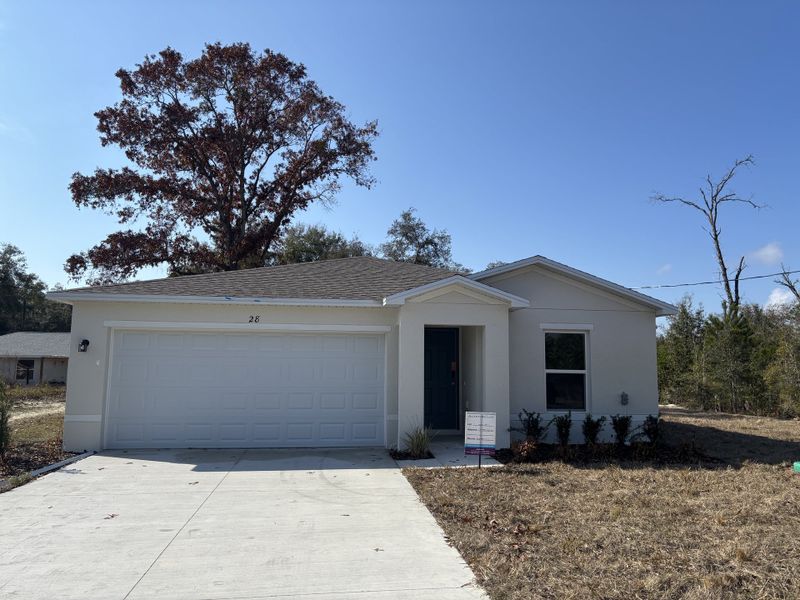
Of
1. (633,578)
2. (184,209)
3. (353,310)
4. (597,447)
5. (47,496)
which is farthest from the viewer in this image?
(184,209)

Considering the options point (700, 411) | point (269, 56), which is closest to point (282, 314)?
point (700, 411)

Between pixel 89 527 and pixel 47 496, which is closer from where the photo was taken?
pixel 89 527

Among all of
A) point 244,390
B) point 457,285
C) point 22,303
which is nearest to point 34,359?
point 22,303

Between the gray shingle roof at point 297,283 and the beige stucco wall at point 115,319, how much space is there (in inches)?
10.4

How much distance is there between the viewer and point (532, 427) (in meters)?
10.4

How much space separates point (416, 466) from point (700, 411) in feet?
49.4

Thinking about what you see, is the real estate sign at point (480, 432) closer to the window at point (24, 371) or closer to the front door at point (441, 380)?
the front door at point (441, 380)

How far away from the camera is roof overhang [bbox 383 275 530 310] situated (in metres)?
10.3

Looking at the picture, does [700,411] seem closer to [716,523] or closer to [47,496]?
[716,523]

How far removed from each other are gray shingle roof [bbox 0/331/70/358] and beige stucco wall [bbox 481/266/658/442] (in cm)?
3257

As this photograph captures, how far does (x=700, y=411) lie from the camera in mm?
19891

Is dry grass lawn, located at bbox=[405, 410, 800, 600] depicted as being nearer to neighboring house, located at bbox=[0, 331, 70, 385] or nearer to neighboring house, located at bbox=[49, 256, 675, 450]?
neighboring house, located at bbox=[49, 256, 675, 450]

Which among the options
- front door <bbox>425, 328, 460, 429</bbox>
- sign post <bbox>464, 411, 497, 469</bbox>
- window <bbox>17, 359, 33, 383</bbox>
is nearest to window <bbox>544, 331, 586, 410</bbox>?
front door <bbox>425, 328, 460, 429</bbox>

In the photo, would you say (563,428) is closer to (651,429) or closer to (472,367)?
(651,429)
